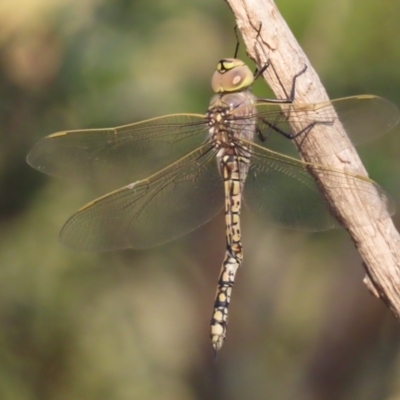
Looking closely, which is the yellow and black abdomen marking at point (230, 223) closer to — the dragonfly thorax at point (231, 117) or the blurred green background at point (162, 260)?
the dragonfly thorax at point (231, 117)

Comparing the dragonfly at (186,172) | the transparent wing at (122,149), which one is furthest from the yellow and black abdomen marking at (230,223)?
the transparent wing at (122,149)

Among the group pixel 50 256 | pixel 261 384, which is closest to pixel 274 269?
pixel 261 384

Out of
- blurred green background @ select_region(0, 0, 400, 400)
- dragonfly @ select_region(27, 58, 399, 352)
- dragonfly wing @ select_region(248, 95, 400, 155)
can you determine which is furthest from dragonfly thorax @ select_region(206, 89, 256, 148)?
blurred green background @ select_region(0, 0, 400, 400)

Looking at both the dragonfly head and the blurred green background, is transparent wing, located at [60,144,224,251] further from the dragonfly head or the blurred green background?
the blurred green background

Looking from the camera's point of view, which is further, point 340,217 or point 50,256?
point 50,256

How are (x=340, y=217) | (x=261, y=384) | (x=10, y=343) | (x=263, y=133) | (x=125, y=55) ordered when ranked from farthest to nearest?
(x=261, y=384) < (x=10, y=343) < (x=125, y=55) < (x=263, y=133) < (x=340, y=217)

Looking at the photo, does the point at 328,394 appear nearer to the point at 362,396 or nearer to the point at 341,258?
the point at 362,396

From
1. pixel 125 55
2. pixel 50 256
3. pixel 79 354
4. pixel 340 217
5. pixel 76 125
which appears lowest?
pixel 79 354
